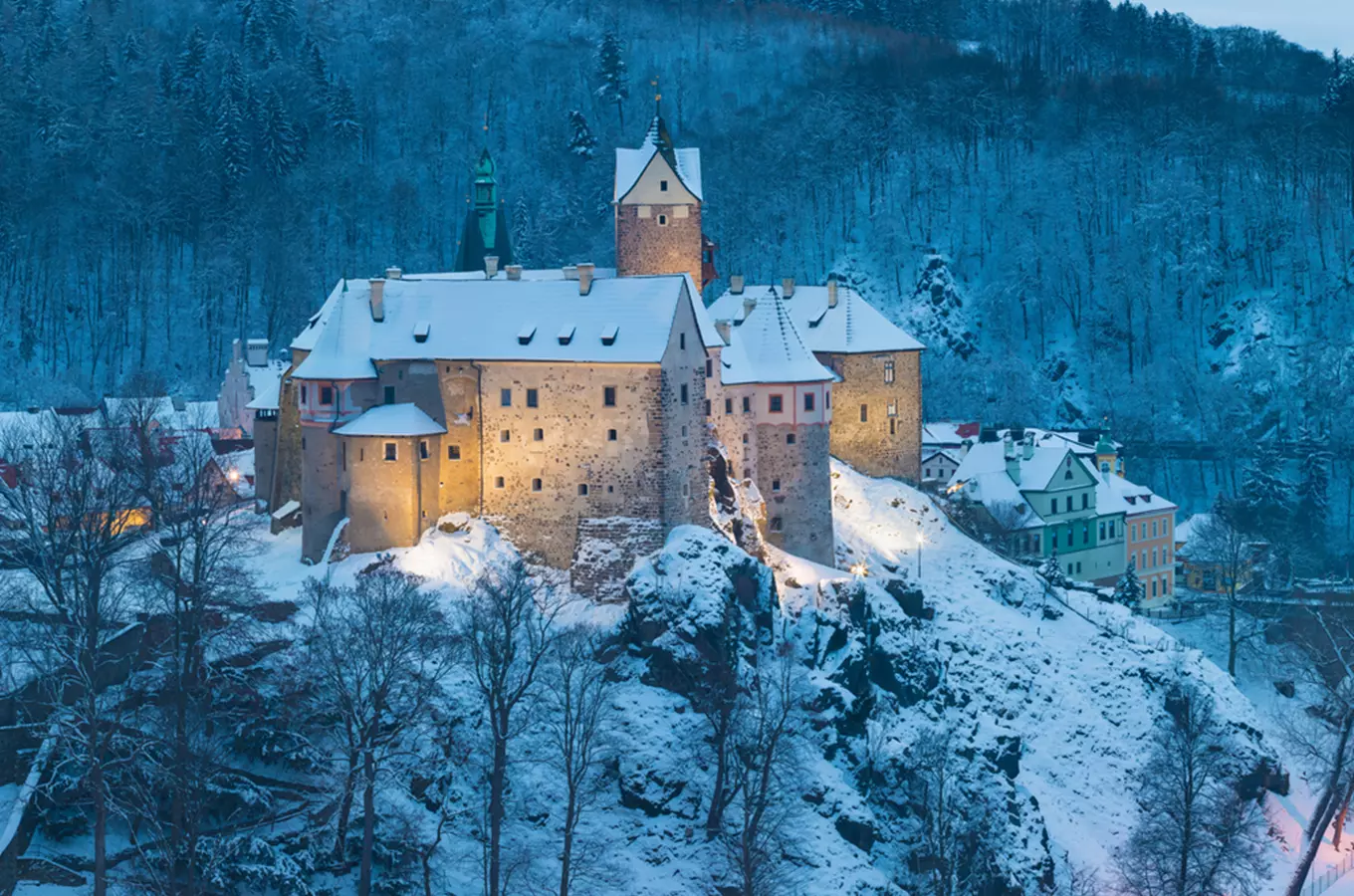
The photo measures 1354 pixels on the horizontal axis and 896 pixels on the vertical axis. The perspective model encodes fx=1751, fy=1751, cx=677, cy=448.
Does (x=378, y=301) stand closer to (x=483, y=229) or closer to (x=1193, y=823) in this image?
(x=483, y=229)

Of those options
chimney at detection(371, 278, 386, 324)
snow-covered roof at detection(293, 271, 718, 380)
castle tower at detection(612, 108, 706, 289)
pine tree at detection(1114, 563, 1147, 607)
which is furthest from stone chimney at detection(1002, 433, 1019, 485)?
chimney at detection(371, 278, 386, 324)

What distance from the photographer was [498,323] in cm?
6066

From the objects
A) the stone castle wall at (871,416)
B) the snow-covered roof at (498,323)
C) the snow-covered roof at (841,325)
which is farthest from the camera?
the snow-covered roof at (841,325)

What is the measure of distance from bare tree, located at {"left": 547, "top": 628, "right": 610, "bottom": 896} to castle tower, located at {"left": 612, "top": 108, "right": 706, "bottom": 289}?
61.8 feet

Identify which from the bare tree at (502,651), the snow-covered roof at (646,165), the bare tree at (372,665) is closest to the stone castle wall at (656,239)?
the snow-covered roof at (646,165)

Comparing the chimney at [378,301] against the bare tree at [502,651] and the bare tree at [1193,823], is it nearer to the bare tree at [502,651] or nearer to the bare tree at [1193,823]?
the bare tree at [502,651]

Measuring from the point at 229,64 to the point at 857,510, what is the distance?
98.1 metres

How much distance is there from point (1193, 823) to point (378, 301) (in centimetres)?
3270

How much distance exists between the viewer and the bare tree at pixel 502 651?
48.5m

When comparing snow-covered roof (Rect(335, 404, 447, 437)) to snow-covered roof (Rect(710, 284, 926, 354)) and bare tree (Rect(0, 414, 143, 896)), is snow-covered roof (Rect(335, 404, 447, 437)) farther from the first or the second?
snow-covered roof (Rect(710, 284, 926, 354))

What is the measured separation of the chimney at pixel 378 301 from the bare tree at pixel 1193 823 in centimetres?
3114

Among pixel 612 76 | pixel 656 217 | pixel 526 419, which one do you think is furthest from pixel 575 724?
pixel 612 76

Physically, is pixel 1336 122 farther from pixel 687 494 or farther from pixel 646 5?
pixel 687 494

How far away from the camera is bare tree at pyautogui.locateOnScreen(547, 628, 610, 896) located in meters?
48.7
